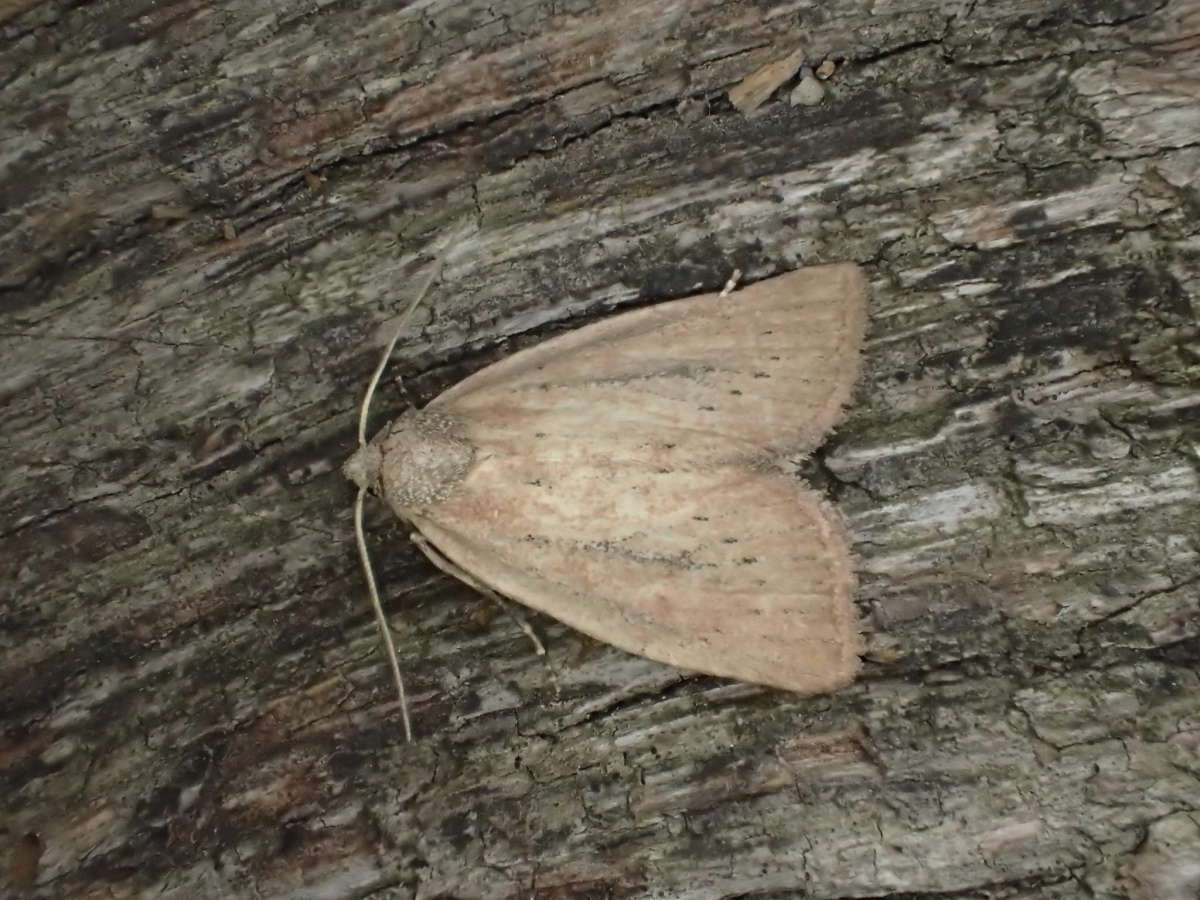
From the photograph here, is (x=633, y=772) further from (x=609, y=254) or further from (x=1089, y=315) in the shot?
(x=1089, y=315)

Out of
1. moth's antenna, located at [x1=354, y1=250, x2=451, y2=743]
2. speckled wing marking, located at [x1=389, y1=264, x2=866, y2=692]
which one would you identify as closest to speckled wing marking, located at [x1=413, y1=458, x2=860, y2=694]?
speckled wing marking, located at [x1=389, y1=264, x2=866, y2=692]

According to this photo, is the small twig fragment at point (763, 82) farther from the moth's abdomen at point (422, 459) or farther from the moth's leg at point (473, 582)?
the moth's leg at point (473, 582)

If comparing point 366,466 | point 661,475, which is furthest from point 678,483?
point 366,466

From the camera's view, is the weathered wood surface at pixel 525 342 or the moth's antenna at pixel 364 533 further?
the moth's antenna at pixel 364 533

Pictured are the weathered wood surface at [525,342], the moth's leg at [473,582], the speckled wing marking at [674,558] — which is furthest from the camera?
the moth's leg at [473,582]

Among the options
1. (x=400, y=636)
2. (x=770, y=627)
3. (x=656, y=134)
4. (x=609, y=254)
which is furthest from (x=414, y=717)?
(x=656, y=134)

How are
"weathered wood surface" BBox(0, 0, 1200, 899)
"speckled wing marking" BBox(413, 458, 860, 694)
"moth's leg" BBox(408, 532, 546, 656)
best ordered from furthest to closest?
"moth's leg" BBox(408, 532, 546, 656), "speckled wing marking" BBox(413, 458, 860, 694), "weathered wood surface" BBox(0, 0, 1200, 899)

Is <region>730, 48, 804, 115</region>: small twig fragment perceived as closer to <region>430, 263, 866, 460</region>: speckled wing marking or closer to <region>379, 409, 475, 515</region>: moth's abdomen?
<region>430, 263, 866, 460</region>: speckled wing marking

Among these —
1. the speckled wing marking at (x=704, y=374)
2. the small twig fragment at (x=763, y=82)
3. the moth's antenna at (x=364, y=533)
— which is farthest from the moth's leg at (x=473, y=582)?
the small twig fragment at (x=763, y=82)
